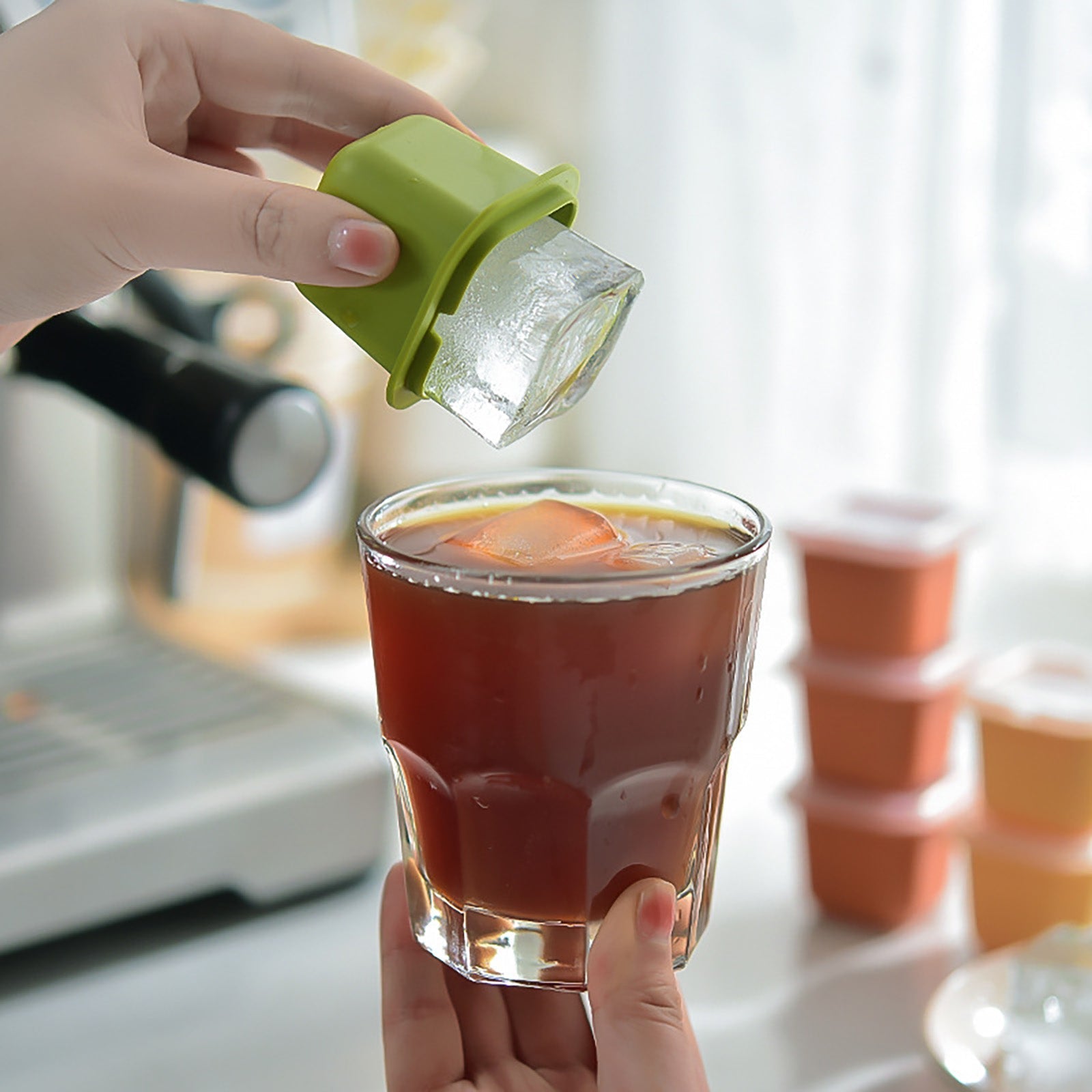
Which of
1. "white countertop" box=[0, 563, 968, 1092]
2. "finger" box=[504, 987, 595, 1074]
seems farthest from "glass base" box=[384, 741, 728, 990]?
"white countertop" box=[0, 563, 968, 1092]

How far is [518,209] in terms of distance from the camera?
432 millimetres

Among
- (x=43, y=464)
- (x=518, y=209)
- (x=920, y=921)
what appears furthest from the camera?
(x=43, y=464)

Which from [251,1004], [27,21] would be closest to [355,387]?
[251,1004]

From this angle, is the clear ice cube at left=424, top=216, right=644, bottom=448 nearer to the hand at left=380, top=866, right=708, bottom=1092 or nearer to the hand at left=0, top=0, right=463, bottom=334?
the hand at left=0, top=0, right=463, bottom=334

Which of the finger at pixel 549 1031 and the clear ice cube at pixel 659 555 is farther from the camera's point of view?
the finger at pixel 549 1031

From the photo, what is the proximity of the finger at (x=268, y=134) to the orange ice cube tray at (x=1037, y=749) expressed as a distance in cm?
45

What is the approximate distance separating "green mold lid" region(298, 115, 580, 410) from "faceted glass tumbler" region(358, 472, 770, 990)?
64mm

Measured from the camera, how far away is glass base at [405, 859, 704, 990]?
1.57ft

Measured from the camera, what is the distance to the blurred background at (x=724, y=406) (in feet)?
2.51

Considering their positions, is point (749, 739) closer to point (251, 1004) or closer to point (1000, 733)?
point (1000, 733)

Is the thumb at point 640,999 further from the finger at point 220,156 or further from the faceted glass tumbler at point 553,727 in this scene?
the finger at point 220,156

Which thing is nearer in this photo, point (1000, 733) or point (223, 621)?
point (1000, 733)

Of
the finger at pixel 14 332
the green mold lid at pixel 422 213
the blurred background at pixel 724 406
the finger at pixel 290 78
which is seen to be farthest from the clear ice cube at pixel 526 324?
the blurred background at pixel 724 406

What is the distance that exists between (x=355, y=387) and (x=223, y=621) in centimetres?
24
